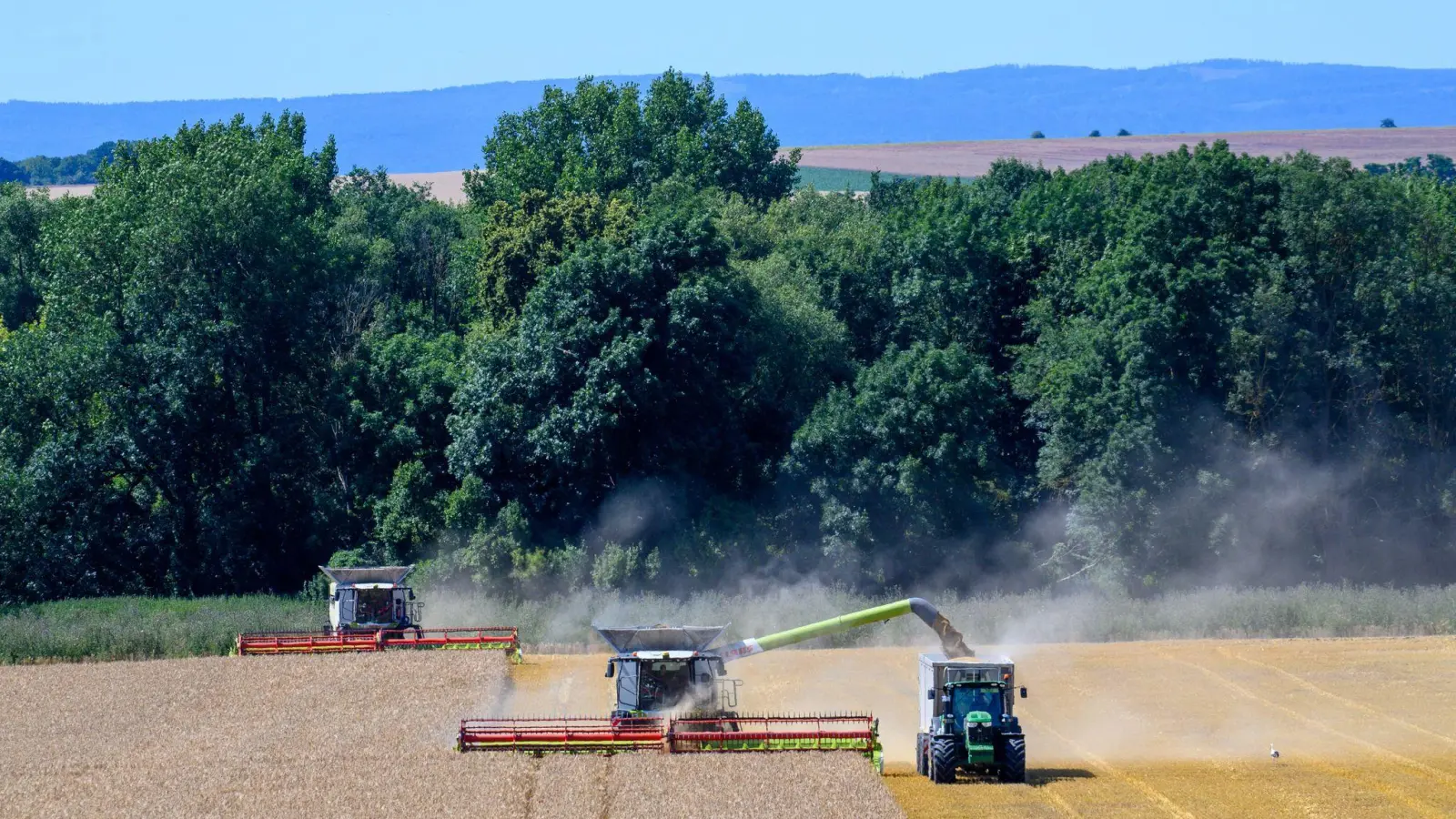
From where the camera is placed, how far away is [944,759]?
31438 mm

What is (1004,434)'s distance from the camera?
69750 mm

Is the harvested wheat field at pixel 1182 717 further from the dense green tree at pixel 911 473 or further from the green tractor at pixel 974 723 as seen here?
the dense green tree at pixel 911 473

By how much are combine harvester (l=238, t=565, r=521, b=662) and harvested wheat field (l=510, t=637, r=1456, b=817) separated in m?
1.93

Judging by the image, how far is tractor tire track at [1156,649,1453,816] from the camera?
29.9m

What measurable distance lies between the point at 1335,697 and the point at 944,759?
1480 centimetres

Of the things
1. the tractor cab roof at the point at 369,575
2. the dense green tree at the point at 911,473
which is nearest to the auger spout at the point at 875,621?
the tractor cab roof at the point at 369,575

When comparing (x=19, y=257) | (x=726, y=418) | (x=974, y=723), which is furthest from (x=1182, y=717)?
(x=19, y=257)

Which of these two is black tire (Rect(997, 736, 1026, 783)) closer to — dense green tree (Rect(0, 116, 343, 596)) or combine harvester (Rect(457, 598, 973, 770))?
combine harvester (Rect(457, 598, 973, 770))

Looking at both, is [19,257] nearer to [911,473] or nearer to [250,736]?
[911,473]

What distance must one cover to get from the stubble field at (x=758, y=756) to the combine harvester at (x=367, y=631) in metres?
1.00

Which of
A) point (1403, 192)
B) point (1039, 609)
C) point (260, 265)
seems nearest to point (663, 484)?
point (1039, 609)

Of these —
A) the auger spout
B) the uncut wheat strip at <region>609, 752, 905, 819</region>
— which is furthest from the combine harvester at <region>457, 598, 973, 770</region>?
the uncut wheat strip at <region>609, 752, 905, 819</region>

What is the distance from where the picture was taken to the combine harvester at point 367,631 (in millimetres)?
48156

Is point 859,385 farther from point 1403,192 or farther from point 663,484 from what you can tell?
point 1403,192
